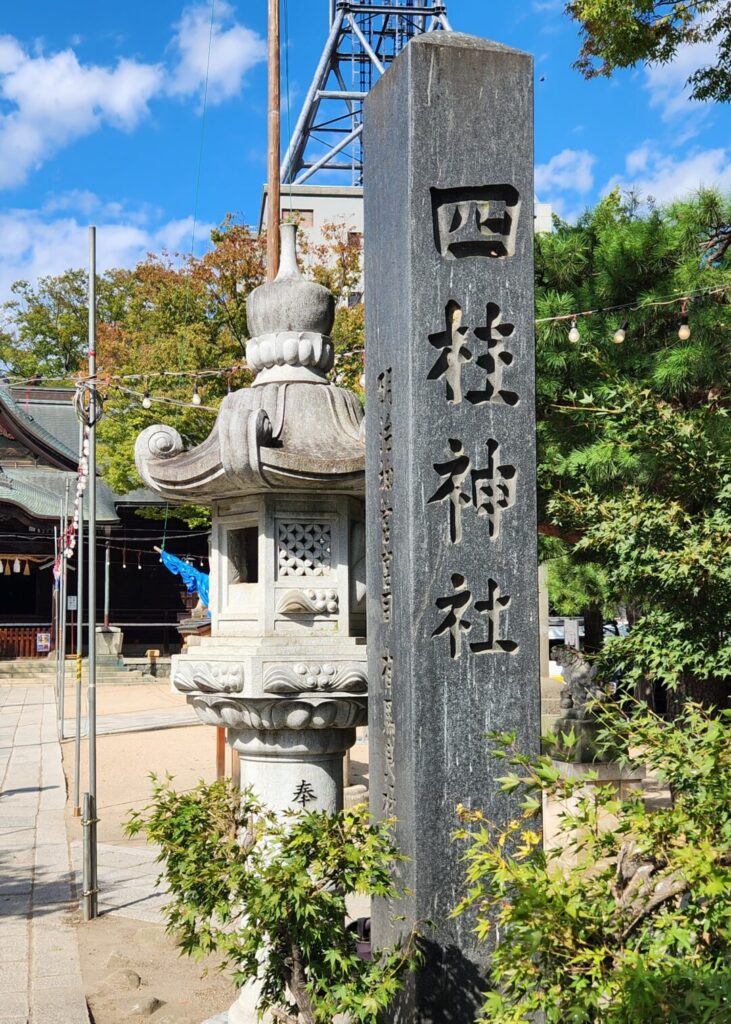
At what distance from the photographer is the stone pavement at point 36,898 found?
18.5 feet

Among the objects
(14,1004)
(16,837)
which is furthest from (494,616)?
(16,837)

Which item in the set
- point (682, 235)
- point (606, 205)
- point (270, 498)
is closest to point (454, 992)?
point (270, 498)

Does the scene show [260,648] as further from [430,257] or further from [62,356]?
[62,356]

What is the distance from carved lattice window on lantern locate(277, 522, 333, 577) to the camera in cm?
530

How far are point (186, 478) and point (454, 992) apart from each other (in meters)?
2.80

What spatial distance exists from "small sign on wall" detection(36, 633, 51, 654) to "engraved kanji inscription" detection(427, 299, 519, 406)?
2722 centimetres

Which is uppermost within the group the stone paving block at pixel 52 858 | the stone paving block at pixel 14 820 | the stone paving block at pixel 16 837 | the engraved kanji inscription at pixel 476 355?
the engraved kanji inscription at pixel 476 355

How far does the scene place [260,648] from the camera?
498 cm

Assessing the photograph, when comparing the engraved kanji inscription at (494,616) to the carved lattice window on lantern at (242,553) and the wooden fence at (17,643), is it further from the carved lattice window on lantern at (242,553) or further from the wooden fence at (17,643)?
the wooden fence at (17,643)

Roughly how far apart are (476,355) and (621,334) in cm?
420

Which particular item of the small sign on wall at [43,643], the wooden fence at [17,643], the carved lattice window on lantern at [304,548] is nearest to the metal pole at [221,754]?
the carved lattice window on lantern at [304,548]

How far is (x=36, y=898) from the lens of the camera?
7965 mm

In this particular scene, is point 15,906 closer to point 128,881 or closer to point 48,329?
point 128,881

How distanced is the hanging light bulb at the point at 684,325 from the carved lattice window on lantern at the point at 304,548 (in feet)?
12.1
